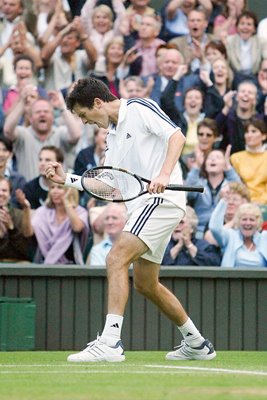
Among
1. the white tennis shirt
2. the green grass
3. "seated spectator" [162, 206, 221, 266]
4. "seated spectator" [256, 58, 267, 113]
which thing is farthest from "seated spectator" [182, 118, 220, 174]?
the white tennis shirt

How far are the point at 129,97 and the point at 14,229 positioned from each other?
291 cm

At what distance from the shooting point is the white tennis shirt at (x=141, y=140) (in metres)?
8.64

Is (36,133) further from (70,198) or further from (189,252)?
(189,252)

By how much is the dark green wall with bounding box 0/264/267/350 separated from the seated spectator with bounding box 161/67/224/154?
308cm

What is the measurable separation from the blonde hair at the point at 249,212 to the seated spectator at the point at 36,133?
2.68m

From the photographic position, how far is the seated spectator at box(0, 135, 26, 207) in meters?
13.7

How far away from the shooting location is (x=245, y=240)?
495 inches

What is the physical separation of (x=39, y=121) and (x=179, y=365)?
641 centimetres

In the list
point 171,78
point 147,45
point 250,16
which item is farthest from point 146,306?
point 250,16

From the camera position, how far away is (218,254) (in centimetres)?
1295

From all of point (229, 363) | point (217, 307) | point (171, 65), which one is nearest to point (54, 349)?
point (217, 307)

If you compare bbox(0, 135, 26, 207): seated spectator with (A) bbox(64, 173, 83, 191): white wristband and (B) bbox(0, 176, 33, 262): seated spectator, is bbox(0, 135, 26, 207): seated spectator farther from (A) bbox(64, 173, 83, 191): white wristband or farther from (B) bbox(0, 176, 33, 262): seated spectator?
(A) bbox(64, 173, 83, 191): white wristband

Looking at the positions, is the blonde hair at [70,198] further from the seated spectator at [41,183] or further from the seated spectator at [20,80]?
the seated spectator at [20,80]

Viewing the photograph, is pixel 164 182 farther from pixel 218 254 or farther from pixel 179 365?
pixel 218 254
